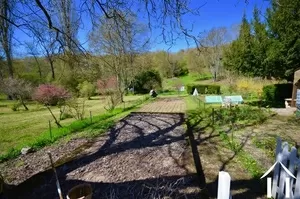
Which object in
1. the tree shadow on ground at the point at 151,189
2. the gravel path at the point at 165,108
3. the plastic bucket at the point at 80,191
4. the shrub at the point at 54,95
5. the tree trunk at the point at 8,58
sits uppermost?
the tree trunk at the point at 8,58

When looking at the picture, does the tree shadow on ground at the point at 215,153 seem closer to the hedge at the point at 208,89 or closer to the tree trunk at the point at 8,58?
the tree trunk at the point at 8,58

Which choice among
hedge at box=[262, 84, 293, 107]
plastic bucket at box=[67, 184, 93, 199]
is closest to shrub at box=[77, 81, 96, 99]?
hedge at box=[262, 84, 293, 107]

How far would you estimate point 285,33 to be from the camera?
14.2 metres

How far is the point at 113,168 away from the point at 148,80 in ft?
87.9

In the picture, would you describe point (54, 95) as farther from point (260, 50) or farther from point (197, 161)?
point (260, 50)

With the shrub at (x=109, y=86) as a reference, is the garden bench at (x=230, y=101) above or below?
below

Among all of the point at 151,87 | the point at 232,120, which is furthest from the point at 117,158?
the point at 151,87

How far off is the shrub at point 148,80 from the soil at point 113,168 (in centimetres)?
2320

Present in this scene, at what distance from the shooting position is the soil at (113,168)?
4.33 m

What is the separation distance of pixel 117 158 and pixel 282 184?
369cm

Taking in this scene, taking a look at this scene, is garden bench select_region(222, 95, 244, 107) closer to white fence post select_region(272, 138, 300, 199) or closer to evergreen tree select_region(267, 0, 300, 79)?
evergreen tree select_region(267, 0, 300, 79)

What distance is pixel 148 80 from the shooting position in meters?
31.8

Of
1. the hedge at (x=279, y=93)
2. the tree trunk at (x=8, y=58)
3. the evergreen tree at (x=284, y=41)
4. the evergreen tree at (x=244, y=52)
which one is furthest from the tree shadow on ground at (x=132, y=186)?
the hedge at (x=279, y=93)

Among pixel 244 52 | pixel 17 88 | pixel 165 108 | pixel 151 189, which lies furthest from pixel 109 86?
pixel 151 189
